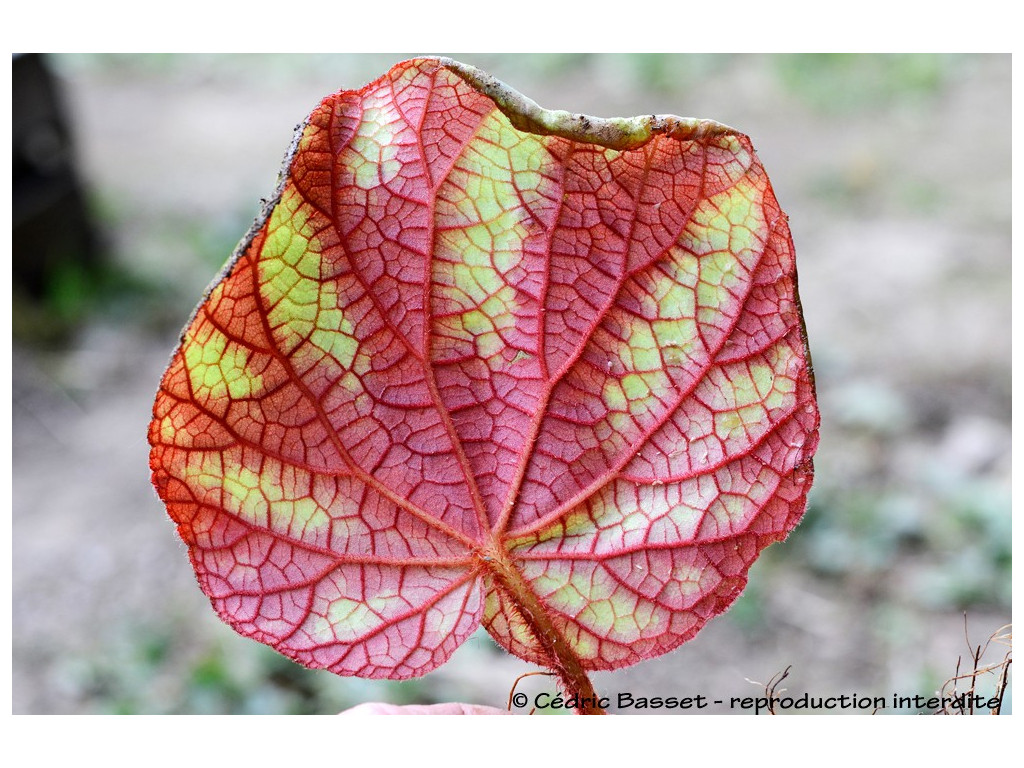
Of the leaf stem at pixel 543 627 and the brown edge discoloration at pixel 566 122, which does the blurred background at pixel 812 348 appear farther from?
the brown edge discoloration at pixel 566 122

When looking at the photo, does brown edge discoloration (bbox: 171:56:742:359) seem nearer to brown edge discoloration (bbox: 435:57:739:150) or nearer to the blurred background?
brown edge discoloration (bbox: 435:57:739:150)

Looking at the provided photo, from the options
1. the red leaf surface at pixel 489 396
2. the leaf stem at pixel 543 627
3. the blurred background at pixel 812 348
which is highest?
the blurred background at pixel 812 348

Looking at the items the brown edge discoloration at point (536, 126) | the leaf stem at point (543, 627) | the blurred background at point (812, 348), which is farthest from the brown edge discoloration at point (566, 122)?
the blurred background at point (812, 348)

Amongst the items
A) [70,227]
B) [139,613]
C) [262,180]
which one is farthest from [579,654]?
[262,180]

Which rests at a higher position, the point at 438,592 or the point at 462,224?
the point at 462,224

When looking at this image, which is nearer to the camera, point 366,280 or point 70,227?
point 366,280

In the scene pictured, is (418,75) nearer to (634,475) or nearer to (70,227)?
(634,475)
